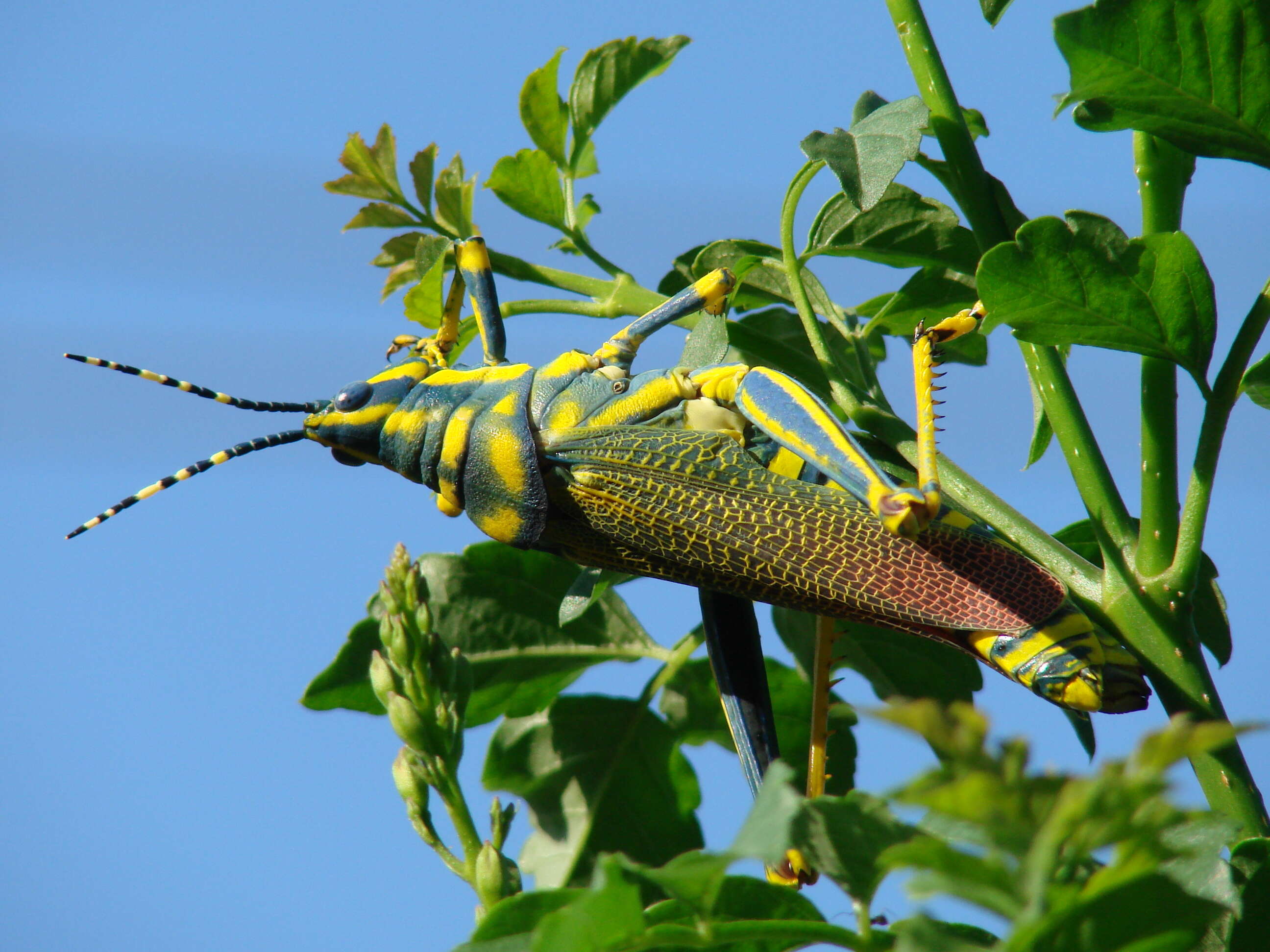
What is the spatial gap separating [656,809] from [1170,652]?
893 mm

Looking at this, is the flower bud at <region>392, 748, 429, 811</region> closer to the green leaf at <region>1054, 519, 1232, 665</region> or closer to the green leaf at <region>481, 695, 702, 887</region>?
the green leaf at <region>481, 695, 702, 887</region>

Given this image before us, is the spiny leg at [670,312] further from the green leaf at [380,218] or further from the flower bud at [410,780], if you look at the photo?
the flower bud at [410,780]

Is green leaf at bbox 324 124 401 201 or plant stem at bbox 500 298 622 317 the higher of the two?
green leaf at bbox 324 124 401 201

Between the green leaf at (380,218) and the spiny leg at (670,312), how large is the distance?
433 millimetres

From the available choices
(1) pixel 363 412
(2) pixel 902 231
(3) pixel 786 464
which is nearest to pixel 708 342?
(3) pixel 786 464

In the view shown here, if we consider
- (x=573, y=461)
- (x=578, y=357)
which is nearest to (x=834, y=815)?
(x=573, y=461)

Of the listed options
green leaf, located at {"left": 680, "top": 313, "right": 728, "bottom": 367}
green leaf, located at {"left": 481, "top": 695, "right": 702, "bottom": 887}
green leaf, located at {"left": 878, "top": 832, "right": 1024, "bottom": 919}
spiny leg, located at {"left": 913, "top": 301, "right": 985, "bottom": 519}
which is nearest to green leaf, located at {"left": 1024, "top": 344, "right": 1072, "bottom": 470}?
spiny leg, located at {"left": 913, "top": 301, "right": 985, "bottom": 519}

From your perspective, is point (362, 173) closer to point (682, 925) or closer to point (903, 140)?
point (903, 140)

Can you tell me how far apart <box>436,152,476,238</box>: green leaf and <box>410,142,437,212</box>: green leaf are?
0.02 meters

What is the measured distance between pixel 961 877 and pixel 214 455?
5.31 feet

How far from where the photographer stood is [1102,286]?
125 centimetres

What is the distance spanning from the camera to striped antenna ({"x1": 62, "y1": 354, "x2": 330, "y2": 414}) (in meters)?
1.92

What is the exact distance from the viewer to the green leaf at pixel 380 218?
195 centimetres

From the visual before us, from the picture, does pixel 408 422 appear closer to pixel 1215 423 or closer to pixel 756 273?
pixel 756 273
